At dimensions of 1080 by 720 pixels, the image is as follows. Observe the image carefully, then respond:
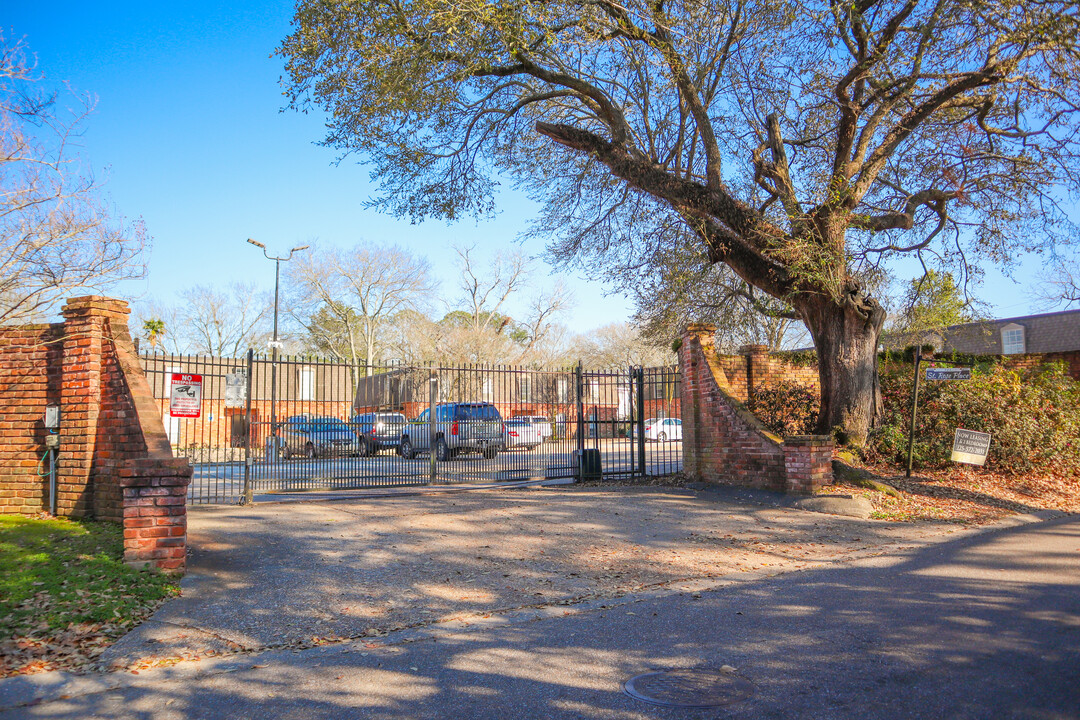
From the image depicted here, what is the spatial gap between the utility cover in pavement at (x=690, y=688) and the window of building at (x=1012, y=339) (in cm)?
3515

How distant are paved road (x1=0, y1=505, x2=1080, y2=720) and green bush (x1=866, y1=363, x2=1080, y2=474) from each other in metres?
7.26

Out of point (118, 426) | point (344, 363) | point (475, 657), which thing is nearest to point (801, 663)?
point (475, 657)

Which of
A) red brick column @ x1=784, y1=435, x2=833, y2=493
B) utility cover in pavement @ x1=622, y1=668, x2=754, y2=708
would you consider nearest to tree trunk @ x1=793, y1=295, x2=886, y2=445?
red brick column @ x1=784, y1=435, x2=833, y2=493

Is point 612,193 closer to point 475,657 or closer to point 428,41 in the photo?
point 428,41

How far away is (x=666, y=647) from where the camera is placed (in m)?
4.94

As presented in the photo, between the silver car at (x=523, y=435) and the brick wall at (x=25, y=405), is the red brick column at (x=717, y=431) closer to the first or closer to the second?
the silver car at (x=523, y=435)

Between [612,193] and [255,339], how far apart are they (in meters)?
41.8

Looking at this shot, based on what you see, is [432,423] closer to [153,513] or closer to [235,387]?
[235,387]

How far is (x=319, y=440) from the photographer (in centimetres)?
1325

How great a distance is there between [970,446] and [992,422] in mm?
1675

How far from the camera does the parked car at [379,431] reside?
531 inches

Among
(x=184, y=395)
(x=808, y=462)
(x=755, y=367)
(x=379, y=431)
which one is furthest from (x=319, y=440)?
(x=755, y=367)

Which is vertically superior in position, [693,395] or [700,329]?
[700,329]

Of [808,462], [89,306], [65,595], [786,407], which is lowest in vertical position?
[65,595]
